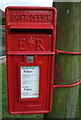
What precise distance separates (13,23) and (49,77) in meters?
0.61

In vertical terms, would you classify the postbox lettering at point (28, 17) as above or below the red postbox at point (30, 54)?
above

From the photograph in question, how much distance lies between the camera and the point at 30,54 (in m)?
1.71

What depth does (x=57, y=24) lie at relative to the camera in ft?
5.67

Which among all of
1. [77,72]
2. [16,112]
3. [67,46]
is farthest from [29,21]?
[16,112]

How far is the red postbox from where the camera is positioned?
5.52 feet

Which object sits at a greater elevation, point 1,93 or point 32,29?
point 32,29

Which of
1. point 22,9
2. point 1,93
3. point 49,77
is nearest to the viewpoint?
point 22,9

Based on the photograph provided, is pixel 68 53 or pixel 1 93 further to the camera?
pixel 1 93

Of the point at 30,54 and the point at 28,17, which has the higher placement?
the point at 28,17

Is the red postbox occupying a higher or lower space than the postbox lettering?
lower

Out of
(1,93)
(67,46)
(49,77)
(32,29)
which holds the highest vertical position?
(32,29)

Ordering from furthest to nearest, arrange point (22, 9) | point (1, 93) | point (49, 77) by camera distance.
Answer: point (1, 93) < point (49, 77) < point (22, 9)

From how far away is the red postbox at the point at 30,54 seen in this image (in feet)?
5.52

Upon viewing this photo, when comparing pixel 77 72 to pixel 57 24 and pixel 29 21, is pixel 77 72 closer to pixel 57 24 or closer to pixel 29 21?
pixel 57 24
